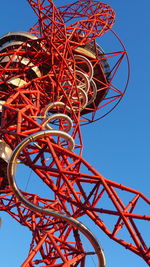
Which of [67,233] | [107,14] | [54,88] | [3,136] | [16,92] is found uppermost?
[107,14]

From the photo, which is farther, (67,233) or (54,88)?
(54,88)

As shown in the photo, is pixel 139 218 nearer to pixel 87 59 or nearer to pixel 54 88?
pixel 54 88

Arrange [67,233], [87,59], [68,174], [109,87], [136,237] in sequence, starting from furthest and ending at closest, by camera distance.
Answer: [109,87] < [87,59] < [67,233] < [68,174] < [136,237]

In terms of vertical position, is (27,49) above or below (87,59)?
below

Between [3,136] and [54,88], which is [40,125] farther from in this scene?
[54,88]

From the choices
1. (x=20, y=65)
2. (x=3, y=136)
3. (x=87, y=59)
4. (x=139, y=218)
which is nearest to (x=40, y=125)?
(x=3, y=136)

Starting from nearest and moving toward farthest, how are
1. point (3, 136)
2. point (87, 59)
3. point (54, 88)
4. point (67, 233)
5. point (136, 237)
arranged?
point (136, 237)
point (3, 136)
point (67, 233)
point (54, 88)
point (87, 59)

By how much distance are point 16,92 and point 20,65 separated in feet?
15.7

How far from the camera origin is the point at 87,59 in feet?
86.4

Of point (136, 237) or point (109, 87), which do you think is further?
point (109, 87)

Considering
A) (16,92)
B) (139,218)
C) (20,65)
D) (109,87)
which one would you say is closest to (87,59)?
(109,87)

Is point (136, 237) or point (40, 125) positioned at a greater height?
point (40, 125)

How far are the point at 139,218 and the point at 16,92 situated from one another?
27.0 ft

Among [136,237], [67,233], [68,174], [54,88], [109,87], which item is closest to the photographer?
[136,237]
